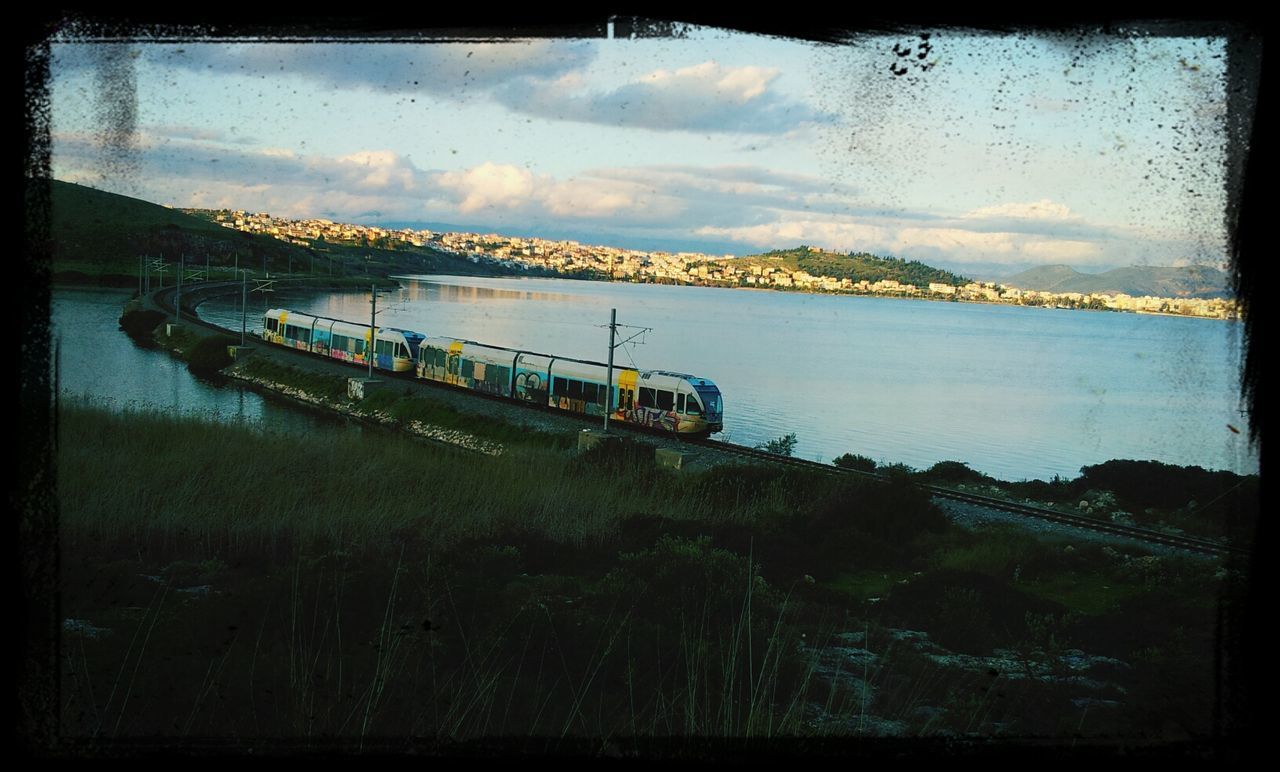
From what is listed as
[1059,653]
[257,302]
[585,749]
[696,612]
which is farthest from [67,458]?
[257,302]

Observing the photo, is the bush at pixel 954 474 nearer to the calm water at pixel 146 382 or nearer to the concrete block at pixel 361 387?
the calm water at pixel 146 382

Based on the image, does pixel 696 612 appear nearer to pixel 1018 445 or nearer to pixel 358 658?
pixel 358 658

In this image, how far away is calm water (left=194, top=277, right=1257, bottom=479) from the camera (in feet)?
24.3

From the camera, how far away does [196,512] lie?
8523 mm

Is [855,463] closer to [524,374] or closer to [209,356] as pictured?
[524,374]

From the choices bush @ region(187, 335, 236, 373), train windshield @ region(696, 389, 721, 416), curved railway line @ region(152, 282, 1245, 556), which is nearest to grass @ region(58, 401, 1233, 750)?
curved railway line @ region(152, 282, 1245, 556)

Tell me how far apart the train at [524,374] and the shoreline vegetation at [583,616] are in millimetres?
11855

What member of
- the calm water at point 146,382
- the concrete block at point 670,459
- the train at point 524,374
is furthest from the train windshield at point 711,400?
the calm water at point 146,382

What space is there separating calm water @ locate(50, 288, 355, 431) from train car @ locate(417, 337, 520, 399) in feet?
15.5

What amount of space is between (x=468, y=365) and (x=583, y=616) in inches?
1135

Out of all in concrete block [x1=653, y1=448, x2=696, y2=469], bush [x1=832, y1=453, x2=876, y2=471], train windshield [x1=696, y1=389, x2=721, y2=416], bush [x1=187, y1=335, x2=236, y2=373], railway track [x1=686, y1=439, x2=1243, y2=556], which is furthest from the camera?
bush [x1=187, y1=335, x2=236, y2=373]

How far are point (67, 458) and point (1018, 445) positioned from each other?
33717mm

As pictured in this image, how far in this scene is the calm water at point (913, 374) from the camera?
7.42 m

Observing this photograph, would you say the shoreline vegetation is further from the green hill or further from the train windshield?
the green hill
